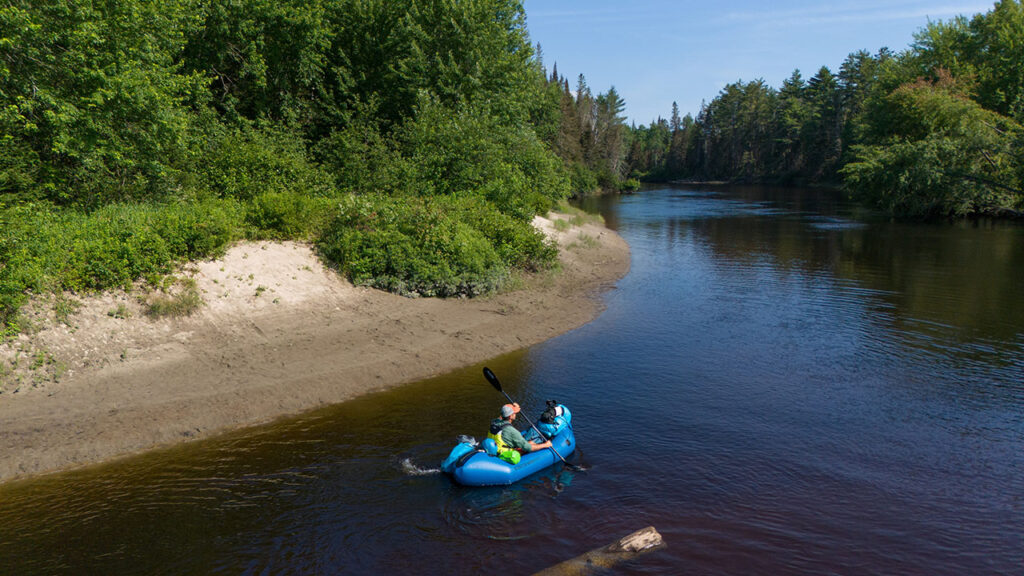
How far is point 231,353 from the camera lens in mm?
15180

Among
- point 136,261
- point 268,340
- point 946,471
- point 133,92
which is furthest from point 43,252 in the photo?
point 946,471

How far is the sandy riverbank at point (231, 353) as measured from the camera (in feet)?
39.6

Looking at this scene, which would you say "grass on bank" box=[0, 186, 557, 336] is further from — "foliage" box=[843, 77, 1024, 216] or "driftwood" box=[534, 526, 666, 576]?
"foliage" box=[843, 77, 1024, 216]

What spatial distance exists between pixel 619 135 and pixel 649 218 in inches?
2561

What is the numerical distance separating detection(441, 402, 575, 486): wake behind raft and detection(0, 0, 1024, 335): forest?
9.44 meters

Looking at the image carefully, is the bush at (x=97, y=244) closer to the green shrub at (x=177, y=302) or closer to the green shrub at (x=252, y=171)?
the green shrub at (x=177, y=302)

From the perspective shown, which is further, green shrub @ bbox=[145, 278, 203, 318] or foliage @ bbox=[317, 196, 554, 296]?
foliage @ bbox=[317, 196, 554, 296]

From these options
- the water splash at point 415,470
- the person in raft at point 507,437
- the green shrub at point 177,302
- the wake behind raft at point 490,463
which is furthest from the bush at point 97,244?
the person in raft at point 507,437

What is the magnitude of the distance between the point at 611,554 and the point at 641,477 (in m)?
2.63

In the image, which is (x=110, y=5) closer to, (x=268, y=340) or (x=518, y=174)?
(x=268, y=340)

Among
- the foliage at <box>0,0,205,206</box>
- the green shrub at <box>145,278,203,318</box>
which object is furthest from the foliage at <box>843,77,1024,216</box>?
the green shrub at <box>145,278,203,318</box>

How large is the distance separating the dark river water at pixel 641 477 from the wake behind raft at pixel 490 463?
0.77 feet

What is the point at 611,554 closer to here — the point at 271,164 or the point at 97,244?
the point at 97,244

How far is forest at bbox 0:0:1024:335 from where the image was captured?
16.7m
